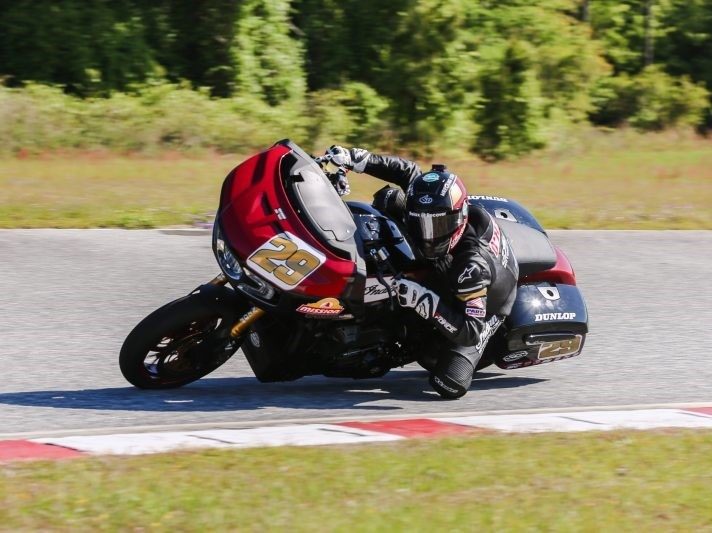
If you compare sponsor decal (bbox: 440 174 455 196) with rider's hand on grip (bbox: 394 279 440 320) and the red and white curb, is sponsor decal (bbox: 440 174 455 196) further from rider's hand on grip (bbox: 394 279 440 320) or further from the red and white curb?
the red and white curb

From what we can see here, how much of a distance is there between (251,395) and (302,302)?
3.13 ft

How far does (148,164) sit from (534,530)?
12.8 meters

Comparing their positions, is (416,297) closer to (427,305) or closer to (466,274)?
(427,305)

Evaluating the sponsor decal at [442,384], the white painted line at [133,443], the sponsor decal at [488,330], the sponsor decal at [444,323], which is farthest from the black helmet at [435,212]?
the white painted line at [133,443]

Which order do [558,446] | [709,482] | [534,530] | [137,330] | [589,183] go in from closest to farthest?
[534,530]
[709,482]
[558,446]
[137,330]
[589,183]

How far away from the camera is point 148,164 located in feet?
54.0

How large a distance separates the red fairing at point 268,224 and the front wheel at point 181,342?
420 millimetres

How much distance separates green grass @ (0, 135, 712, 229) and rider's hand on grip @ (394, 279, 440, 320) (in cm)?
576

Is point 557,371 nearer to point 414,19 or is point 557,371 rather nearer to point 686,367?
point 686,367

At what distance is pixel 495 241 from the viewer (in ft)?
21.0

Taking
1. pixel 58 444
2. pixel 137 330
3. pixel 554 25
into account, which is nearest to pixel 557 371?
pixel 137 330

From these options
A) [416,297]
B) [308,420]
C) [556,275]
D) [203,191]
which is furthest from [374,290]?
[203,191]

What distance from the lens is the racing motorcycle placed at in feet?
18.6

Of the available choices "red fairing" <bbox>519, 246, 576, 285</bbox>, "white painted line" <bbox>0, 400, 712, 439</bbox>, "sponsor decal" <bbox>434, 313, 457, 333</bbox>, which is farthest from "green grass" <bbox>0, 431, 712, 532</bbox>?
"red fairing" <bbox>519, 246, 576, 285</bbox>
